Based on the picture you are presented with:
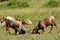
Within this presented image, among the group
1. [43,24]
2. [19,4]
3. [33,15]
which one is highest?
[43,24]

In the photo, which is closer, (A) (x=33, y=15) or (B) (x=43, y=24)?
(B) (x=43, y=24)

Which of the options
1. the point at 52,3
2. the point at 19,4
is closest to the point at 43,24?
the point at 52,3

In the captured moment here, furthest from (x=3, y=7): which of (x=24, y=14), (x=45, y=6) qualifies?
(x=24, y=14)

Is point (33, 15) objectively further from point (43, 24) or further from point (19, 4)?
point (43, 24)

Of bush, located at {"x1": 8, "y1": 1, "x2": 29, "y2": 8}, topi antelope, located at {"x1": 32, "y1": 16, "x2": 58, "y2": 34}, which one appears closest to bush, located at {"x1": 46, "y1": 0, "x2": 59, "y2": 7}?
bush, located at {"x1": 8, "y1": 1, "x2": 29, "y2": 8}

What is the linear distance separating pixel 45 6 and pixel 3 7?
169 inches

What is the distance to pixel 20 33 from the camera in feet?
39.7

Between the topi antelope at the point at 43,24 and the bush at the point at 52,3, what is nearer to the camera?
the topi antelope at the point at 43,24

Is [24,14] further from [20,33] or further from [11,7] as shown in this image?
[20,33]

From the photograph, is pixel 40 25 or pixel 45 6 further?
pixel 45 6

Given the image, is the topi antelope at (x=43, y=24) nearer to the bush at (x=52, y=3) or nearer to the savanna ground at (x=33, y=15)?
the savanna ground at (x=33, y=15)

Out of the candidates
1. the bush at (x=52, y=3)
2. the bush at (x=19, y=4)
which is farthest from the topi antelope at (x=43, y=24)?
the bush at (x=19, y=4)

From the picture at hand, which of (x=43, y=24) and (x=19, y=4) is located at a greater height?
(x=43, y=24)

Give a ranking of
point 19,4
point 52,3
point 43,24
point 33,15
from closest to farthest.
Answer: point 43,24
point 33,15
point 52,3
point 19,4
